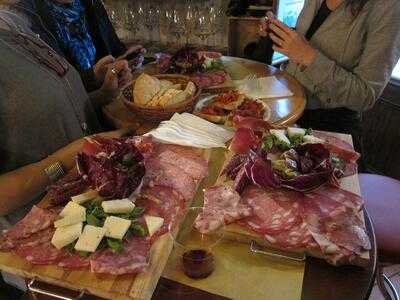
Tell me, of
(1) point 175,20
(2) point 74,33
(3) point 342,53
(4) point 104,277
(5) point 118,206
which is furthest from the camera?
(1) point 175,20

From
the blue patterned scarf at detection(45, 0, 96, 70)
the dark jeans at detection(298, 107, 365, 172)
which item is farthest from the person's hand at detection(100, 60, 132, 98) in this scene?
the dark jeans at detection(298, 107, 365, 172)

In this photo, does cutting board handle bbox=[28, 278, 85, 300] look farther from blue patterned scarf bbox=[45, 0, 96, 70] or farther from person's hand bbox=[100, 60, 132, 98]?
blue patterned scarf bbox=[45, 0, 96, 70]

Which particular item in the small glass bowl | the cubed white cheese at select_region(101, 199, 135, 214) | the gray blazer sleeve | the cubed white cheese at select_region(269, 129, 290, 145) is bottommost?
the small glass bowl

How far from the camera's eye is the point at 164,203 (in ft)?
3.11

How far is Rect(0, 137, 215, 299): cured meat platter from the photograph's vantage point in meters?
0.76

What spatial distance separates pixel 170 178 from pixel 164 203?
0.11 m

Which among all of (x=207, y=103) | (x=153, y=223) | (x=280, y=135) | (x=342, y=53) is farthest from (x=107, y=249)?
(x=342, y=53)

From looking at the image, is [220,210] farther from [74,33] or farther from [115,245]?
[74,33]

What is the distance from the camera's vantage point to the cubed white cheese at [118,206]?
0.86 meters

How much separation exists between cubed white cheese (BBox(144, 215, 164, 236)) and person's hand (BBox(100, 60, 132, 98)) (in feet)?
2.73

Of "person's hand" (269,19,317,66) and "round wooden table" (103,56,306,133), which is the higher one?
"person's hand" (269,19,317,66)

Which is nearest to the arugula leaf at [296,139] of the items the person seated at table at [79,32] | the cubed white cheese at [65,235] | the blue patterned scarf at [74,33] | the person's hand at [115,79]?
the cubed white cheese at [65,235]

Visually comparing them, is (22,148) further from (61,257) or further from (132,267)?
(132,267)

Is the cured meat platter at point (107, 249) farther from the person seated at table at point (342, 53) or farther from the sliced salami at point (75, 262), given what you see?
the person seated at table at point (342, 53)
